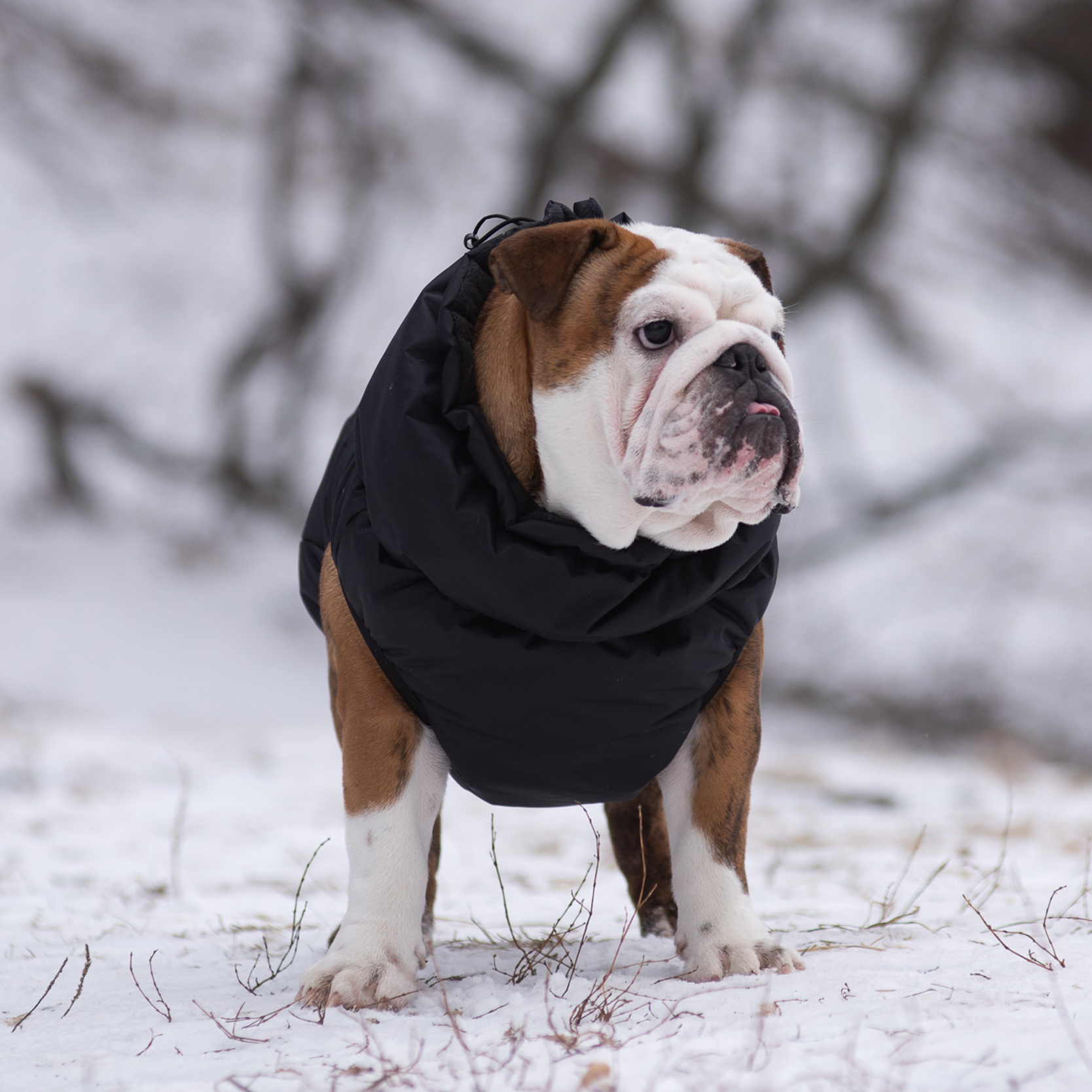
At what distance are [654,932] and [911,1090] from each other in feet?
4.61

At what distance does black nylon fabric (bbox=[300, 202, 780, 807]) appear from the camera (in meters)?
2.45

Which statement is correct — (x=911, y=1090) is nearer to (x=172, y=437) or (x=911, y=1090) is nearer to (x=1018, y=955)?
(x=1018, y=955)

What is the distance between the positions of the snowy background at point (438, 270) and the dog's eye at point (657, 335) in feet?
8.69

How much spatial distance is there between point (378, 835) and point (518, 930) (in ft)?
2.94

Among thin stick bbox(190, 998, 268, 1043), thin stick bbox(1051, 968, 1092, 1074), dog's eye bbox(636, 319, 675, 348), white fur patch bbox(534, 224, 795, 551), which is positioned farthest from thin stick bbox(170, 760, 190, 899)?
thin stick bbox(1051, 968, 1092, 1074)

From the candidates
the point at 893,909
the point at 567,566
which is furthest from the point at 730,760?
the point at 893,909

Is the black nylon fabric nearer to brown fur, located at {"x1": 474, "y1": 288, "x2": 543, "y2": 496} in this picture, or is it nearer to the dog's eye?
brown fur, located at {"x1": 474, "y1": 288, "x2": 543, "y2": 496}

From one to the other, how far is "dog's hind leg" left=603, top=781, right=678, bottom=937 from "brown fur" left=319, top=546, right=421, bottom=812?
2.55 feet

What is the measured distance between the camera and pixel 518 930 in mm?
3215

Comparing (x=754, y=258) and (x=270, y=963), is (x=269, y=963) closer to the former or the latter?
(x=270, y=963)

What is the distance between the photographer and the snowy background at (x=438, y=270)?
6.90 m

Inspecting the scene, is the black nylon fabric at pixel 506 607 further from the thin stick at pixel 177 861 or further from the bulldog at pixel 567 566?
the thin stick at pixel 177 861

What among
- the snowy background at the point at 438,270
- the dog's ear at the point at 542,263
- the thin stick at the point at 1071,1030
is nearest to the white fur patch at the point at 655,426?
the dog's ear at the point at 542,263

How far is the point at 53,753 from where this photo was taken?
6312mm
